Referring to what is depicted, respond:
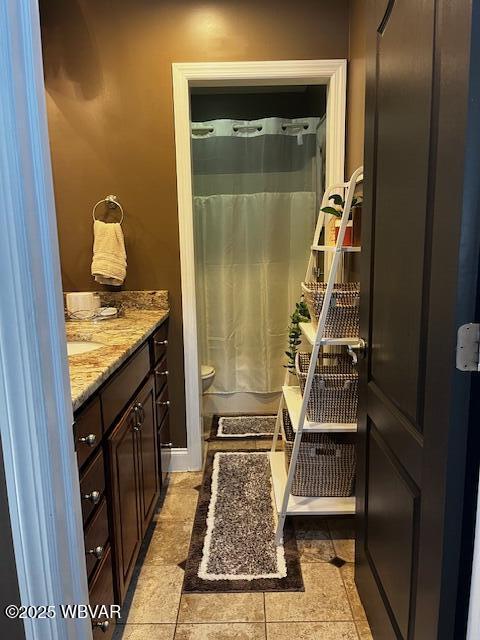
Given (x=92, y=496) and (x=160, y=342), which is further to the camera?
(x=160, y=342)

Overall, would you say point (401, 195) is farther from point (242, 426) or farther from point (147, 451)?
point (242, 426)

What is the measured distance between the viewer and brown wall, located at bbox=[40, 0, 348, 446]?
2.18m

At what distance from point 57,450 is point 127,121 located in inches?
78.4

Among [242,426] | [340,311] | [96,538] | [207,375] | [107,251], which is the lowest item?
[242,426]

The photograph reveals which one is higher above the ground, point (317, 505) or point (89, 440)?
point (89, 440)

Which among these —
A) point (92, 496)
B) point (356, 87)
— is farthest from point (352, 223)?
point (92, 496)

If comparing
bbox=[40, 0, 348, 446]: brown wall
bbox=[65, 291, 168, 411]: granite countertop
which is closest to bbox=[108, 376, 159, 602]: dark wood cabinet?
bbox=[65, 291, 168, 411]: granite countertop

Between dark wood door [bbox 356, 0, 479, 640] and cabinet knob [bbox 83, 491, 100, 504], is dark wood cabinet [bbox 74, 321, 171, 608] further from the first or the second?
dark wood door [bbox 356, 0, 479, 640]

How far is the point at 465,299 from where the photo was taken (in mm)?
789

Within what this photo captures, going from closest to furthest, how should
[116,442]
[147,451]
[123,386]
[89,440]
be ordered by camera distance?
[89,440]
[116,442]
[123,386]
[147,451]

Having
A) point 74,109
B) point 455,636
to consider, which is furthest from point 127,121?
point 455,636

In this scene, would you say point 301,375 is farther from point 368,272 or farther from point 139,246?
point 139,246

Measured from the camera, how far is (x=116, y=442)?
141 centimetres

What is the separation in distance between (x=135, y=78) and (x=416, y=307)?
1.98m
